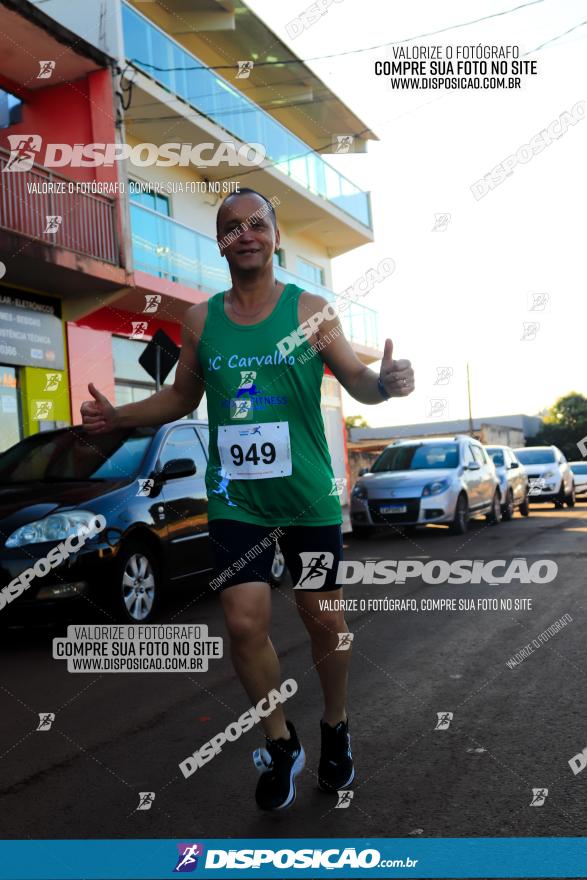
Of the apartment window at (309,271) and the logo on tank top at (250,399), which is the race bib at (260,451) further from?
the apartment window at (309,271)

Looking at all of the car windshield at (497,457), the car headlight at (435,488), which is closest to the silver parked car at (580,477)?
the car windshield at (497,457)

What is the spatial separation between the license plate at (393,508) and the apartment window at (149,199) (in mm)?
6844

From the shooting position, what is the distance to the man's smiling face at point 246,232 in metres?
3.26

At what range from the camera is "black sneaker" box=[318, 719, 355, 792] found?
3230 mm

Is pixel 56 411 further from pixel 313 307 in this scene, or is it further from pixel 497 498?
pixel 313 307

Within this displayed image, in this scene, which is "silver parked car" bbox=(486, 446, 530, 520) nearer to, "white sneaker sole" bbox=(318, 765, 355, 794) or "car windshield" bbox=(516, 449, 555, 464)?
"car windshield" bbox=(516, 449, 555, 464)

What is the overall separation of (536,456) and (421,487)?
11.4 metres

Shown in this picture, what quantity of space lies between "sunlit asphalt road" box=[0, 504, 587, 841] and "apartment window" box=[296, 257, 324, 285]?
62.5 feet

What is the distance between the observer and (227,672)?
5395mm

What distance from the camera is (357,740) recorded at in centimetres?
385

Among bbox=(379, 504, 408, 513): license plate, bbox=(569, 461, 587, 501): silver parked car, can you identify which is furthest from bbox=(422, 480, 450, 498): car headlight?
bbox=(569, 461, 587, 501): silver parked car

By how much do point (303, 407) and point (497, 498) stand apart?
47.1ft

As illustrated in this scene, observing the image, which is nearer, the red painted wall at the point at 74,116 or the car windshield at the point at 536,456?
the red painted wall at the point at 74,116

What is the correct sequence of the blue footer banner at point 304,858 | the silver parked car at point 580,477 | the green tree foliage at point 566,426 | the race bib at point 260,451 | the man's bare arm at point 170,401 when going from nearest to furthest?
the blue footer banner at point 304,858 < the race bib at point 260,451 < the man's bare arm at point 170,401 < the silver parked car at point 580,477 < the green tree foliage at point 566,426
